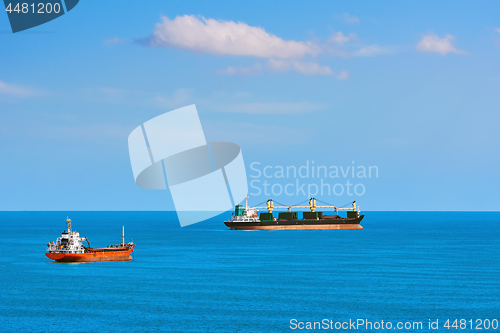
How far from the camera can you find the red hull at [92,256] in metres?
101

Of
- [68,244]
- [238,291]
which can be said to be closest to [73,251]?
[68,244]

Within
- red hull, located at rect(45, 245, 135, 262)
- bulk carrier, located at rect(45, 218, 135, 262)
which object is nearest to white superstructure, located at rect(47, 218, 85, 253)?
bulk carrier, located at rect(45, 218, 135, 262)

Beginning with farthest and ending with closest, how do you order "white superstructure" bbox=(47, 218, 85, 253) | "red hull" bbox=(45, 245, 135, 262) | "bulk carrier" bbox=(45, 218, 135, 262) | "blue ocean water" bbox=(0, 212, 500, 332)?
"red hull" bbox=(45, 245, 135, 262) < "bulk carrier" bbox=(45, 218, 135, 262) < "white superstructure" bbox=(47, 218, 85, 253) < "blue ocean water" bbox=(0, 212, 500, 332)

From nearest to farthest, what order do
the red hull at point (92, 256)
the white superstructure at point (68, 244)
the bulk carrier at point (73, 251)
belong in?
the white superstructure at point (68, 244) → the bulk carrier at point (73, 251) → the red hull at point (92, 256)

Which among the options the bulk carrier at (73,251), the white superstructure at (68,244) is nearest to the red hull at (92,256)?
the bulk carrier at (73,251)

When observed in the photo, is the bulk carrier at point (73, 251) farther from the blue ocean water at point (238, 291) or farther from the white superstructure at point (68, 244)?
the blue ocean water at point (238, 291)

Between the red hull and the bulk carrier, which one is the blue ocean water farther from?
the bulk carrier

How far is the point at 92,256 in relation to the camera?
10312 centimetres

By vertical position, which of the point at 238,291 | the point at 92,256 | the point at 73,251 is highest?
the point at 73,251

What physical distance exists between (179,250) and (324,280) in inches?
2297

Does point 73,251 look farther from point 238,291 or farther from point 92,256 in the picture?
point 238,291

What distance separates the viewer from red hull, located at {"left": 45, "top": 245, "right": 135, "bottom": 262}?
101 metres

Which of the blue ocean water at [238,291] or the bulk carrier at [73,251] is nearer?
the blue ocean water at [238,291]

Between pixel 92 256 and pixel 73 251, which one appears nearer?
pixel 73 251
